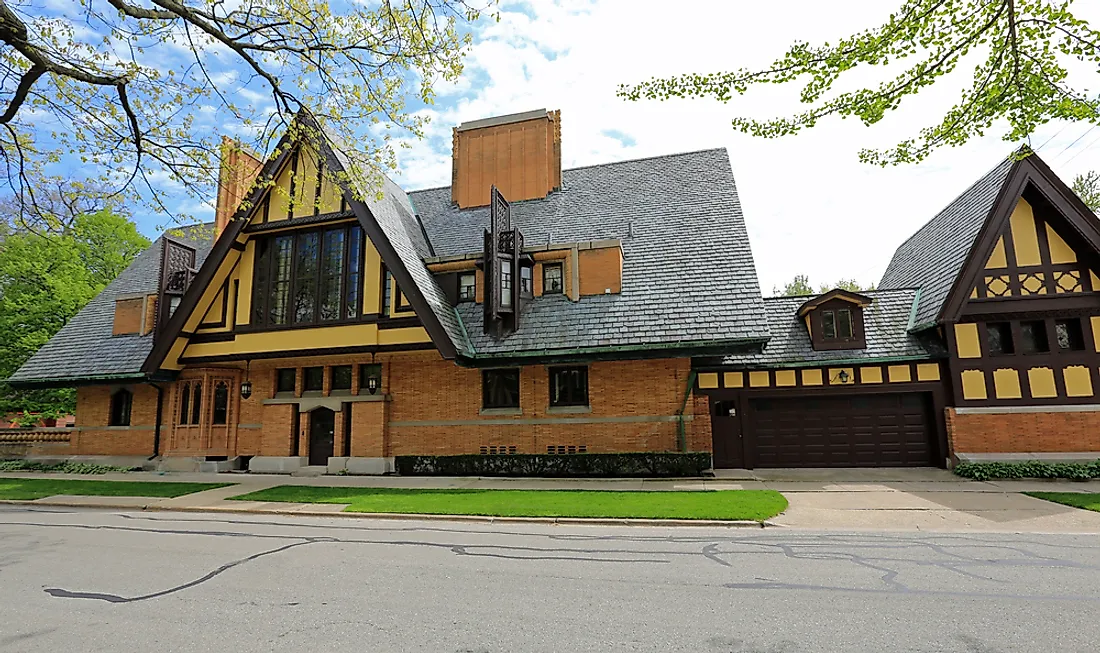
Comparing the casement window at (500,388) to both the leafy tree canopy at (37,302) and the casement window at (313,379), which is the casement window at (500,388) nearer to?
the casement window at (313,379)

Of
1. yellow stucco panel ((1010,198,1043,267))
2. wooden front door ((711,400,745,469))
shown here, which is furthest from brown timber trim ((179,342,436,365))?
yellow stucco panel ((1010,198,1043,267))

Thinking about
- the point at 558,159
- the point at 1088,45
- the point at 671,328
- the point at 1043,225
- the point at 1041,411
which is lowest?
the point at 1041,411

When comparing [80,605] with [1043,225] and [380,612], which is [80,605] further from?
[1043,225]

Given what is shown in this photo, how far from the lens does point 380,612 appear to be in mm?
5207

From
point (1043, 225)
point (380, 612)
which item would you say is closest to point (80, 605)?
point (380, 612)

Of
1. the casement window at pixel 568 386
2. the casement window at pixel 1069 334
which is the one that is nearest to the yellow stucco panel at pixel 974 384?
the casement window at pixel 1069 334

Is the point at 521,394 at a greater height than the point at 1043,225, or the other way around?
the point at 1043,225

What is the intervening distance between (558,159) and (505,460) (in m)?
11.5

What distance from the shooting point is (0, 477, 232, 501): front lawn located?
14117 mm

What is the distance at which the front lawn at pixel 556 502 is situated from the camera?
10.1m

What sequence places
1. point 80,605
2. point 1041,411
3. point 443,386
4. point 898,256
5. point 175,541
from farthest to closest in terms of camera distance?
point 898,256 → point 443,386 → point 1041,411 → point 175,541 → point 80,605

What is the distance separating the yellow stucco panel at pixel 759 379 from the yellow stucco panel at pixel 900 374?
3.14m

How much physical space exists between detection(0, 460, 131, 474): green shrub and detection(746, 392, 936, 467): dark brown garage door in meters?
19.8

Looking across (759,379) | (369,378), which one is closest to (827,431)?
(759,379)
